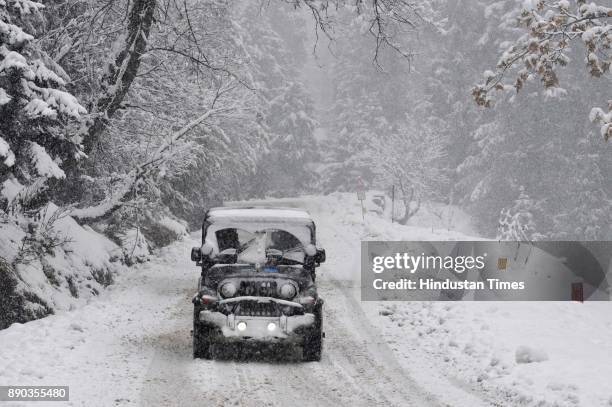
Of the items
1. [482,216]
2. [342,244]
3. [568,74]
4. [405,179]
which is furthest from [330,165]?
[342,244]

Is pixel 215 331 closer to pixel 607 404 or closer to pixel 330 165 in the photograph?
pixel 607 404

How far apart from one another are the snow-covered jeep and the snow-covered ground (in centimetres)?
42

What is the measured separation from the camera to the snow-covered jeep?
8.48m

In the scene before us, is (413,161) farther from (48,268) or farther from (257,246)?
(257,246)

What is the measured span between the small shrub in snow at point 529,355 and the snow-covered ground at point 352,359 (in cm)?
1

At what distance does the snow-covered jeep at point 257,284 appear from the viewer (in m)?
8.48

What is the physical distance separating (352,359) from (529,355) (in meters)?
2.28

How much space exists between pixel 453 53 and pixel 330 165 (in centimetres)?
1413

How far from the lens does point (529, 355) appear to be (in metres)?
8.57

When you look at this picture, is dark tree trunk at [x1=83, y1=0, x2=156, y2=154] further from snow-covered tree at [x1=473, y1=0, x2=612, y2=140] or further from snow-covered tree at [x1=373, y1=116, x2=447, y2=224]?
snow-covered tree at [x1=373, y1=116, x2=447, y2=224]

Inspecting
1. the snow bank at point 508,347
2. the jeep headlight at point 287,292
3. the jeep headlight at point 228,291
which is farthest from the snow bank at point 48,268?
the snow bank at point 508,347

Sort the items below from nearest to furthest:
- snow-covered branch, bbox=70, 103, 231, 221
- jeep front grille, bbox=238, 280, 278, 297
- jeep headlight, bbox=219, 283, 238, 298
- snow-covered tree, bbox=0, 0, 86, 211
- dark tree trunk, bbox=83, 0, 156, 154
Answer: jeep headlight, bbox=219, 283, 238, 298, jeep front grille, bbox=238, 280, 278, 297, snow-covered tree, bbox=0, 0, 86, 211, dark tree trunk, bbox=83, 0, 156, 154, snow-covered branch, bbox=70, 103, 231, 221

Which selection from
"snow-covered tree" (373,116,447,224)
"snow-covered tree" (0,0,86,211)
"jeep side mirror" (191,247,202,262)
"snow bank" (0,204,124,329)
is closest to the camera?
"snow-covered tree" (0,0,86,211)

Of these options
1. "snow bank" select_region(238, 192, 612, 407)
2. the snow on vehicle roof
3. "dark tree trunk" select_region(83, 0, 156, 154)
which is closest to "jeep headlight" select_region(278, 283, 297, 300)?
the snow on vehicle roof
